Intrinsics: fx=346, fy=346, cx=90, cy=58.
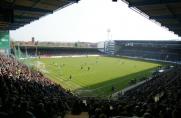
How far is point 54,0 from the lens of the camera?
1967 centimetres

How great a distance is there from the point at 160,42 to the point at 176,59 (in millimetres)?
16623

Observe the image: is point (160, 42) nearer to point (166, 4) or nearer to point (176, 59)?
point (176, 59)

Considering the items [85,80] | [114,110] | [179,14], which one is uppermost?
[179,14]

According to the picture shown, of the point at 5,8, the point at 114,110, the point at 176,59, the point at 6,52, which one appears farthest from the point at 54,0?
the point at 176,59

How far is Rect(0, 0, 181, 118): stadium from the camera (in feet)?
35.3

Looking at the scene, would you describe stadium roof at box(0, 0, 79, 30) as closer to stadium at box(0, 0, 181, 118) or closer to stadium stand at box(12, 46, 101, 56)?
stadium at box(0, 0, 181, 118)

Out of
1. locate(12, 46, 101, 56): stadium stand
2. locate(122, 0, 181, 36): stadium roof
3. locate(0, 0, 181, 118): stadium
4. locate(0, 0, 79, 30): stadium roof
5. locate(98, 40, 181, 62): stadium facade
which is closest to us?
locate(0, 0, 181, 118): stadium

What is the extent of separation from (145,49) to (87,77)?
62302 millimetres

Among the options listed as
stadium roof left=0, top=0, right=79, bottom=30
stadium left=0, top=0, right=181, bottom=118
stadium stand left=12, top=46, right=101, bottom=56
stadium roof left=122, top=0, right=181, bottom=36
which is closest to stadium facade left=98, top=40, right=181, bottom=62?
stadium left=0, top=0, right=181, bottom=118

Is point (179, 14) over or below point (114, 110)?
over

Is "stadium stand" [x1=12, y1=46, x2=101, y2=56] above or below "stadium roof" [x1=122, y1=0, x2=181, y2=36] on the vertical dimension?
below

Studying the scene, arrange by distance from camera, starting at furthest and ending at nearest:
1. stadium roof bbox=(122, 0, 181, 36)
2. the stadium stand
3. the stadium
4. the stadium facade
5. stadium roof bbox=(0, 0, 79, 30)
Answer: the stadium stand < the stadium facade < stadium roof bbox=(0, 0, 79, 30) < stadium roof bbox=(122, 0, 181, 36) < the stadium

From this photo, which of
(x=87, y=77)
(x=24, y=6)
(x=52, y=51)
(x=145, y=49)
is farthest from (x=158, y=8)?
(x=52, y=51)

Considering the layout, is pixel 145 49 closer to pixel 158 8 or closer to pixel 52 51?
pixel 52 51
